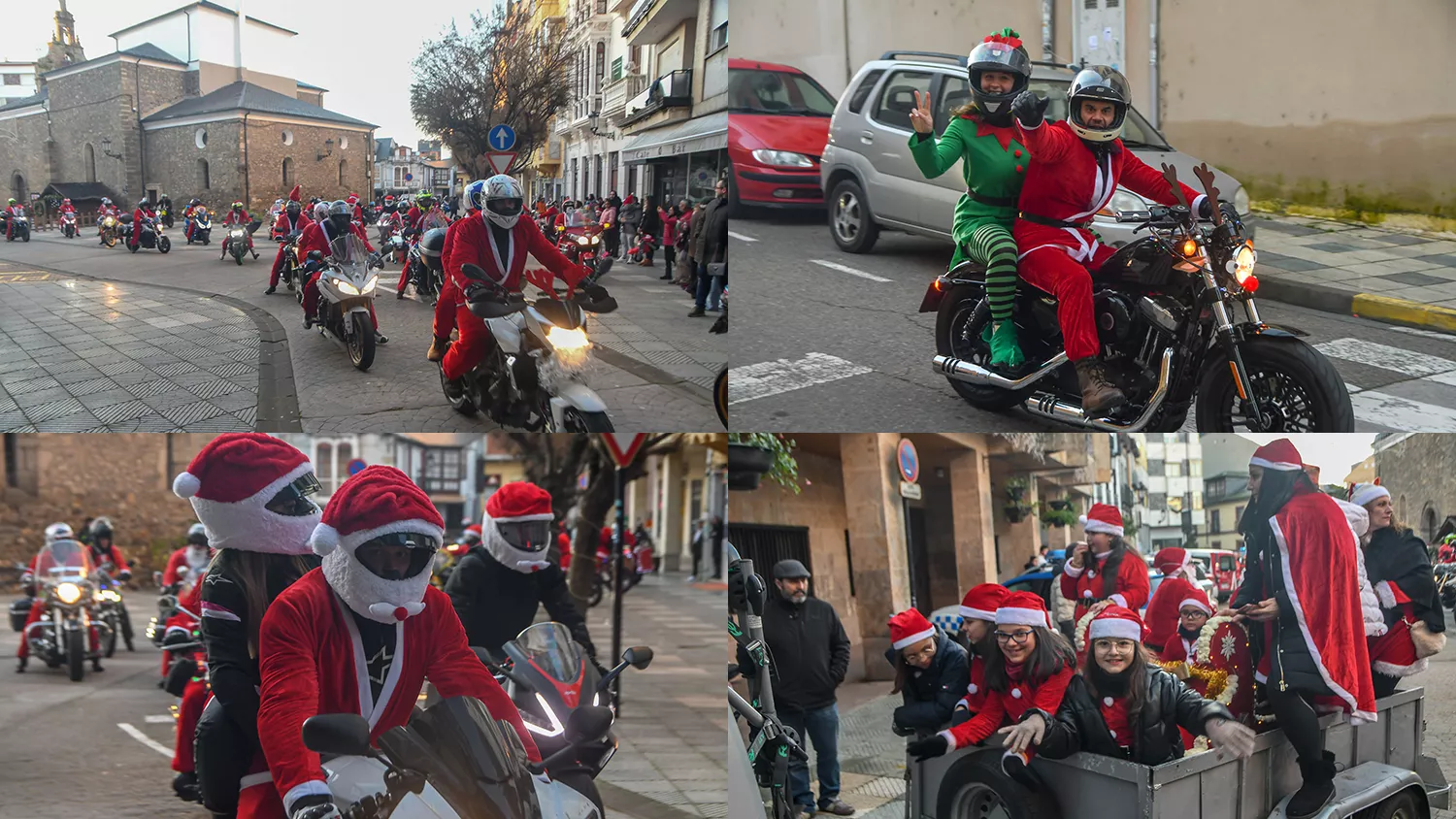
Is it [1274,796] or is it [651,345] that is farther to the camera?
[651,345]

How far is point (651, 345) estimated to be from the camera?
5262 millimetres

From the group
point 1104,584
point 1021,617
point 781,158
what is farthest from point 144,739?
point 781,158

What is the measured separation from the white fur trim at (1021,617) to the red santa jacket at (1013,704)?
0.17 metres

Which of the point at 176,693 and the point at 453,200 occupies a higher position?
the point at 453,200

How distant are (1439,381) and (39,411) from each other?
665cm

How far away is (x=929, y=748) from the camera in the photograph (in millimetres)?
4145

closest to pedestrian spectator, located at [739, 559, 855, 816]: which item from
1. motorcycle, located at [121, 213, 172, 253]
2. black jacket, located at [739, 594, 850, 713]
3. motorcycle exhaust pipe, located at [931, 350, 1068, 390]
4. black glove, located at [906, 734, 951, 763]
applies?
black jacket, located at [739, 594, 850, 713]

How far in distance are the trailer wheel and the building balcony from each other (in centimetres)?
289

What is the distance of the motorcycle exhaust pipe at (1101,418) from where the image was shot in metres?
4.65

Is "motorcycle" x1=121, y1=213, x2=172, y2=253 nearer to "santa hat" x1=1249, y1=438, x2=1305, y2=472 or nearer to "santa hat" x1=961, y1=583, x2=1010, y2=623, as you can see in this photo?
"santa hat" x1=961, y1=583, x2=1010, y2=623

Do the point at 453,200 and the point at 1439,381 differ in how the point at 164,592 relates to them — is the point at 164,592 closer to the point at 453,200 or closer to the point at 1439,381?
the point at 453,200

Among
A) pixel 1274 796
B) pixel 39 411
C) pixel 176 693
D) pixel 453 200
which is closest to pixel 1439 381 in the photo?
pixel 1274 796

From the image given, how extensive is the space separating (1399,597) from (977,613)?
1605mm

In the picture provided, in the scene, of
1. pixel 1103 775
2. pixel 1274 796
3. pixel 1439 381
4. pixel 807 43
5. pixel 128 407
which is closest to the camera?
pixel 1103 775
